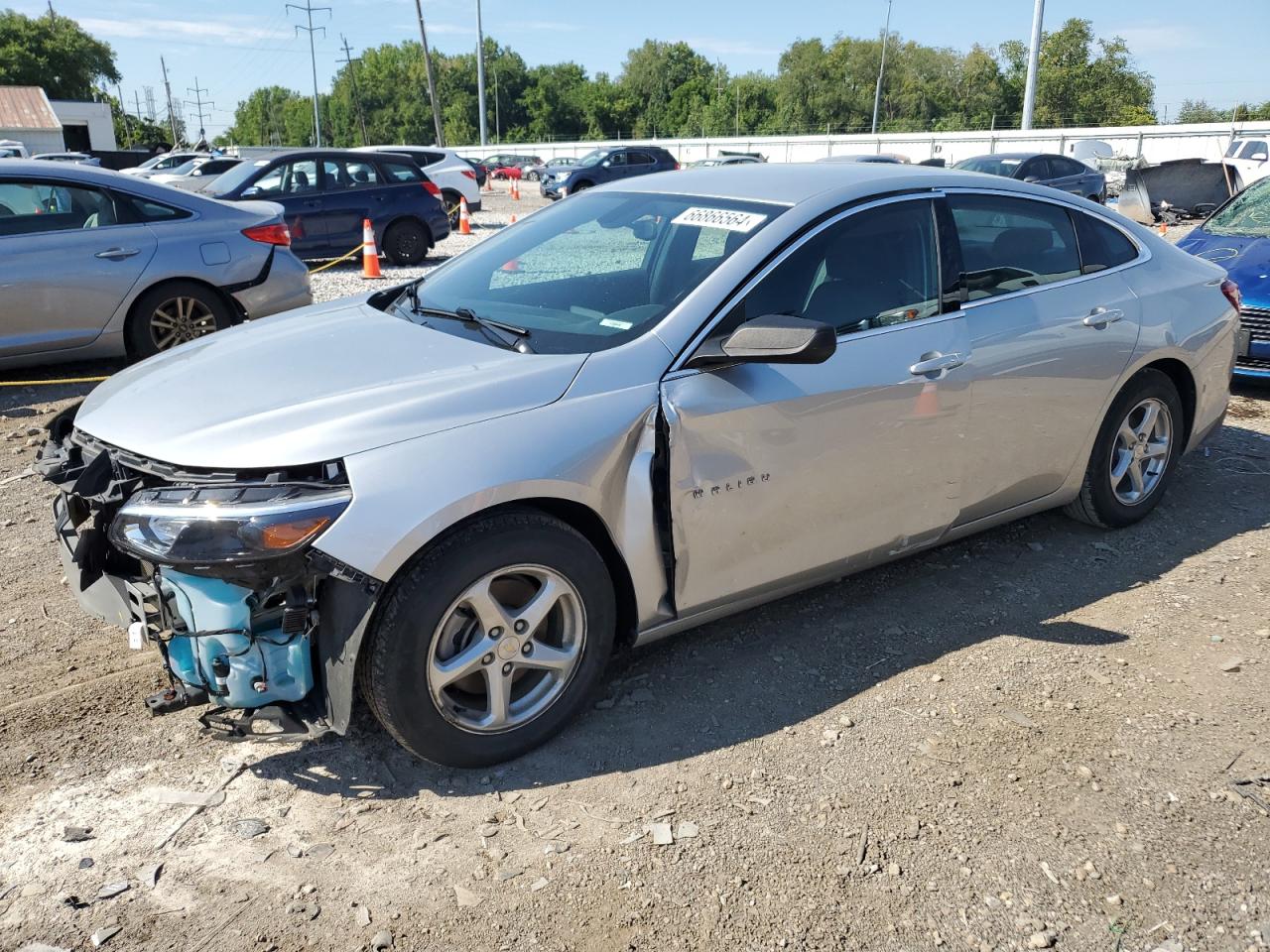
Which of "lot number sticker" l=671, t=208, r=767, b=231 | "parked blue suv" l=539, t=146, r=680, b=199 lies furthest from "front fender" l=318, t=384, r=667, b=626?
"parked blue suv" l=539, t=146, r=680, b=199

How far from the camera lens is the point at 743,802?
295 centimetres

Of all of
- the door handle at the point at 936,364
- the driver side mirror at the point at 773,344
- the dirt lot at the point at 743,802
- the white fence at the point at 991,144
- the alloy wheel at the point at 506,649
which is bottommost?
the dirt lot at the point at 743,802

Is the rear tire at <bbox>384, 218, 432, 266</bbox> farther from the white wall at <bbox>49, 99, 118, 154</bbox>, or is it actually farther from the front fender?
the white wall at <bbox>49, 99, 118, 154</bbox>

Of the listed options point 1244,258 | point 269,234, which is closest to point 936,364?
point 1244,258

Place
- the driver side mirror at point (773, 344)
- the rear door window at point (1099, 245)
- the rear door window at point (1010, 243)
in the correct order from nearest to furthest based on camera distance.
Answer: the driver side mirror at point (773, 344)
the rear door window at point (1010, 243)
the rear door window at point (1099, 245)

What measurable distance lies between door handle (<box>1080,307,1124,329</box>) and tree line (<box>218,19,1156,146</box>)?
75863 millimetres

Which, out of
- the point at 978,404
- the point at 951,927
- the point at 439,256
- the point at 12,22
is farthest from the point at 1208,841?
the point at 12,22

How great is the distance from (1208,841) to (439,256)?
592 inches

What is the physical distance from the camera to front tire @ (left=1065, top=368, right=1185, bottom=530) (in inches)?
182

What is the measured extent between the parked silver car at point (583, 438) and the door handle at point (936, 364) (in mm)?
18

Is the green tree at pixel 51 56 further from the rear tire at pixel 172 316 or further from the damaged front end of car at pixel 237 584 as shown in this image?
the damaged front end of car at pixel 237 584

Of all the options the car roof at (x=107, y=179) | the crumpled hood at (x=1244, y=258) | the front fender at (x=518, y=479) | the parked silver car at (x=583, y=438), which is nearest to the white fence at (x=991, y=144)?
the crumpled hood at (x=1244, y=258)

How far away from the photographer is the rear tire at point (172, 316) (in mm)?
7359

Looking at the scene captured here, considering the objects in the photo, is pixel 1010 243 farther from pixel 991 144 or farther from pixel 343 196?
pixel 991 144
